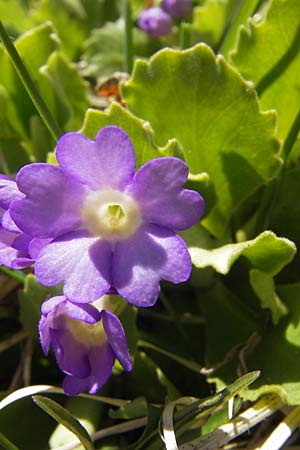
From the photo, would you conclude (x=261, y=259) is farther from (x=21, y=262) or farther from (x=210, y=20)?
(x=210, y=20)

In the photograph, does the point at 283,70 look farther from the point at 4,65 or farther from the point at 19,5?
the point at 19,5

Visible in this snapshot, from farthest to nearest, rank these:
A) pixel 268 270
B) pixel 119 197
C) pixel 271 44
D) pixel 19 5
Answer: pixel 19 5 → pixel 271 44 → pixel 268 270 → pixel 119 197

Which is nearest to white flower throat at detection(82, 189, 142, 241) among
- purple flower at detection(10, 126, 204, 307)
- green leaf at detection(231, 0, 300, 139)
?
purple flower at detection(10, 126, 204, 307)

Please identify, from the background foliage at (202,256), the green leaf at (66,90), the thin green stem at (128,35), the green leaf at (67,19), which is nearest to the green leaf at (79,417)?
the background foliage at (202,256)

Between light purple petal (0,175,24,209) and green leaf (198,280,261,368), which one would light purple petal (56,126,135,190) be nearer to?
light purple petal (0,175,24,209)

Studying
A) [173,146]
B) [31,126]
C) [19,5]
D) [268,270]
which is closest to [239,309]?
[268,270]

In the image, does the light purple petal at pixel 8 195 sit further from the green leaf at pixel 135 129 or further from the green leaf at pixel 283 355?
the green leaf at pixel 283 355
